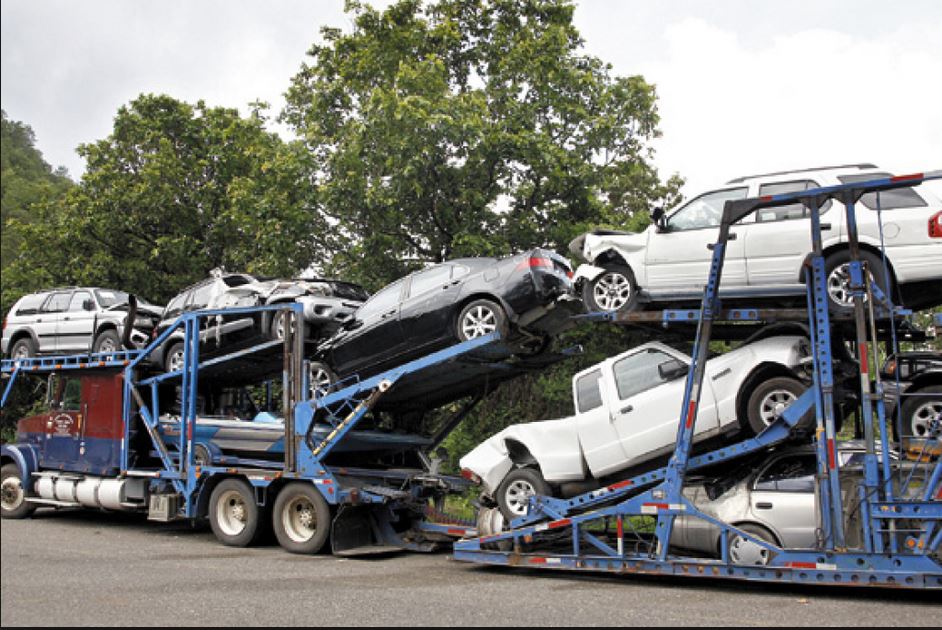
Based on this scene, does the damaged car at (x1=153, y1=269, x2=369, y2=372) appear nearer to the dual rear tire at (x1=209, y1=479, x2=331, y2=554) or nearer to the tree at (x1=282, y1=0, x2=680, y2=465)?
the dual rear tire at (x1=209, y1=479, x2=331, y2=554)

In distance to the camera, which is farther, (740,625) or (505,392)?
(505,392)

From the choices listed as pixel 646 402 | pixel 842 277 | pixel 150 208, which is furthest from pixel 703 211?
pixel 150 208

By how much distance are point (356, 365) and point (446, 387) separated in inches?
51.7

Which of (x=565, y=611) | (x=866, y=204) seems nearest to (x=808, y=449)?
(x=866, y=204)

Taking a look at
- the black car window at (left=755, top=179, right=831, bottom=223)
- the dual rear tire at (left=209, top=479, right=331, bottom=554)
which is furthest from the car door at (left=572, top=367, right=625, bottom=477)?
the dual rear tire at (left=209, top=479, right=331, bottom=554)

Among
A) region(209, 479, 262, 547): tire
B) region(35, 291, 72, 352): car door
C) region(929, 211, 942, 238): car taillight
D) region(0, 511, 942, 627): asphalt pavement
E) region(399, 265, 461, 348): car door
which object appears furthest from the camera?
region(35, 291, 72, 352): car door

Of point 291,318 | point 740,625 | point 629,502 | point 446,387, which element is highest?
point 291,318

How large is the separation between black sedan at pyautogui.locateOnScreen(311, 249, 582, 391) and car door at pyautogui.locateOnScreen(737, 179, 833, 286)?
2.22 meters

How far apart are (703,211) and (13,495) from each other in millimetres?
12203

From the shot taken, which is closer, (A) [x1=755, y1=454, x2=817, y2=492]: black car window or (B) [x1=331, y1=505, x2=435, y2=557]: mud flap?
(A) [x1=755, y1=454, x2=817, y2=492]: black car window

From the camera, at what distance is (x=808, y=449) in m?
8.38

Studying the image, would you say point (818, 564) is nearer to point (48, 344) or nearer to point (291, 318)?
point (291, 318)

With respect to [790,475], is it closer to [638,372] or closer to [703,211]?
[638,372]

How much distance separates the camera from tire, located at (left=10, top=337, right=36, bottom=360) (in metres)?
15.9
